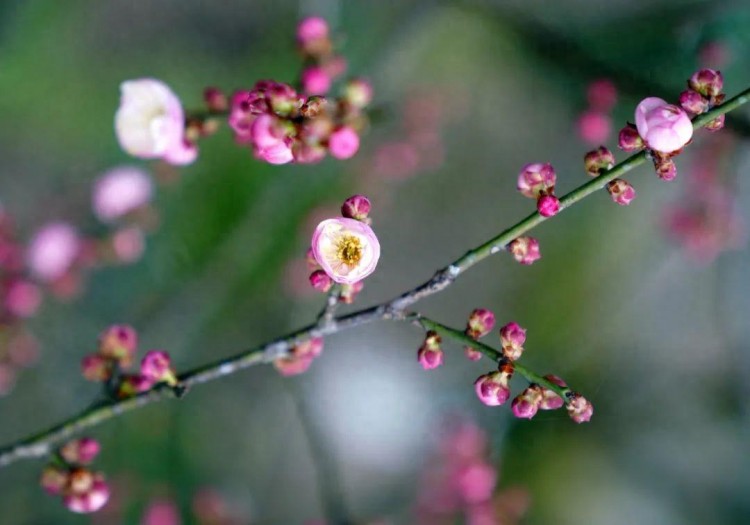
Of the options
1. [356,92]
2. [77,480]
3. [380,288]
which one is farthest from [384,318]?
[380,288]

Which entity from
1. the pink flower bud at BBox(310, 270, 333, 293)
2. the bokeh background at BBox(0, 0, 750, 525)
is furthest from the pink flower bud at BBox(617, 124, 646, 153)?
the bokeh background at BBox(0, 0, 750, 525)

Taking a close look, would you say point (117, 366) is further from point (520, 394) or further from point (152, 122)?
point (520, 394)

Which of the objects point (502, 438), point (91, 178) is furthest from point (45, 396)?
point (502, 438)

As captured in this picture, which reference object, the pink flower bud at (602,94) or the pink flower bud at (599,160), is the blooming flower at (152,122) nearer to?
the pink flower bud at (599,160)

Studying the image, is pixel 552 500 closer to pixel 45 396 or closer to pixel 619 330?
pixel 619 330

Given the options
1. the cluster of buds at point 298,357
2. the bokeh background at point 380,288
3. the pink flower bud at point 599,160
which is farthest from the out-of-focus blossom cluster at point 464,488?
the pink flower bud at point 599,160

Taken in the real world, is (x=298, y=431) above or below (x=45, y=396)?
below
